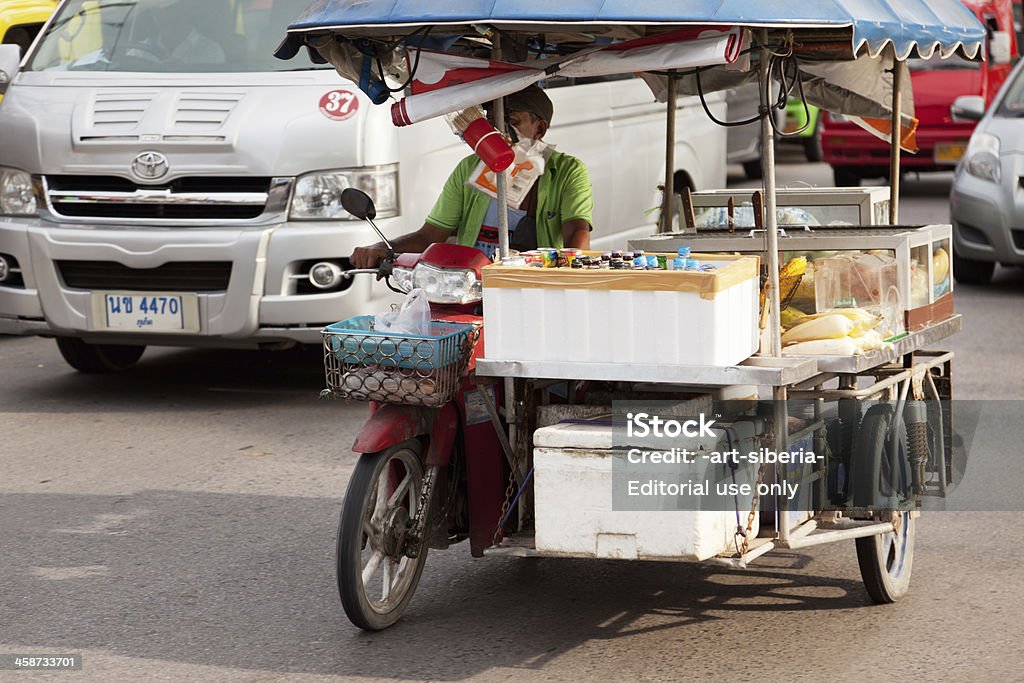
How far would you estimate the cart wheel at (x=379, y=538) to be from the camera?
14.7 feet

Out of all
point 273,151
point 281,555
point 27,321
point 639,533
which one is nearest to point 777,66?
point 639,533

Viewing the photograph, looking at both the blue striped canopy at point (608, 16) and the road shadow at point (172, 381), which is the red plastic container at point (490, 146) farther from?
the road shadow at point (172, 381)

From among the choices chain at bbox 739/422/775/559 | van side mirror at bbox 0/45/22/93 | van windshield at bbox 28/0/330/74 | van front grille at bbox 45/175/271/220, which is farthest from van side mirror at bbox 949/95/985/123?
chain at bbox 739/422/775/559

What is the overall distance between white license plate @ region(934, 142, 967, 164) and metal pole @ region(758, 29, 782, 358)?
1259 centimetres

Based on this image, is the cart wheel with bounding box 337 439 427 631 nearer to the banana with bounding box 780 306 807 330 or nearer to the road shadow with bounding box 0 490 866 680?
the road shadow with bounding box 0 490 866 680

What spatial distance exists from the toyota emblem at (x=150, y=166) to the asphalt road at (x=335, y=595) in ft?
4.12

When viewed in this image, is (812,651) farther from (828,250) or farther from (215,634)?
(215,634)

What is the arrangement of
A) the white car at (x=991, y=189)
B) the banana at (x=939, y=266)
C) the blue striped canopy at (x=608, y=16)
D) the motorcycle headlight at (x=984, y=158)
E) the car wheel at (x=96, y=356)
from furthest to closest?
1. the motorcycle headlight at (x=984, y=158)
2. the white car at (x=991, y=189)
3. the car wheel at (x=96, y=356)
4. the banana at (x=939, y=266)
5. the blue striped canopy at (x=608, y=16)

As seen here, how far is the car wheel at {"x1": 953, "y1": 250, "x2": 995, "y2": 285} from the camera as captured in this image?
38.8ft

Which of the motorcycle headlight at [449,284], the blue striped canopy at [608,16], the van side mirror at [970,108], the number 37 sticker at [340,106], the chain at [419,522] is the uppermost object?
the blue striped canopy at [608,16]

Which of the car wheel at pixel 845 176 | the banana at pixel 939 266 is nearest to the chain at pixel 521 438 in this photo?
the banana at pixel 939 266

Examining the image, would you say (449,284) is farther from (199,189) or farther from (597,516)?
(199,189)

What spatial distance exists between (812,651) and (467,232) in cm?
188

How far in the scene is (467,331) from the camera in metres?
4.63
